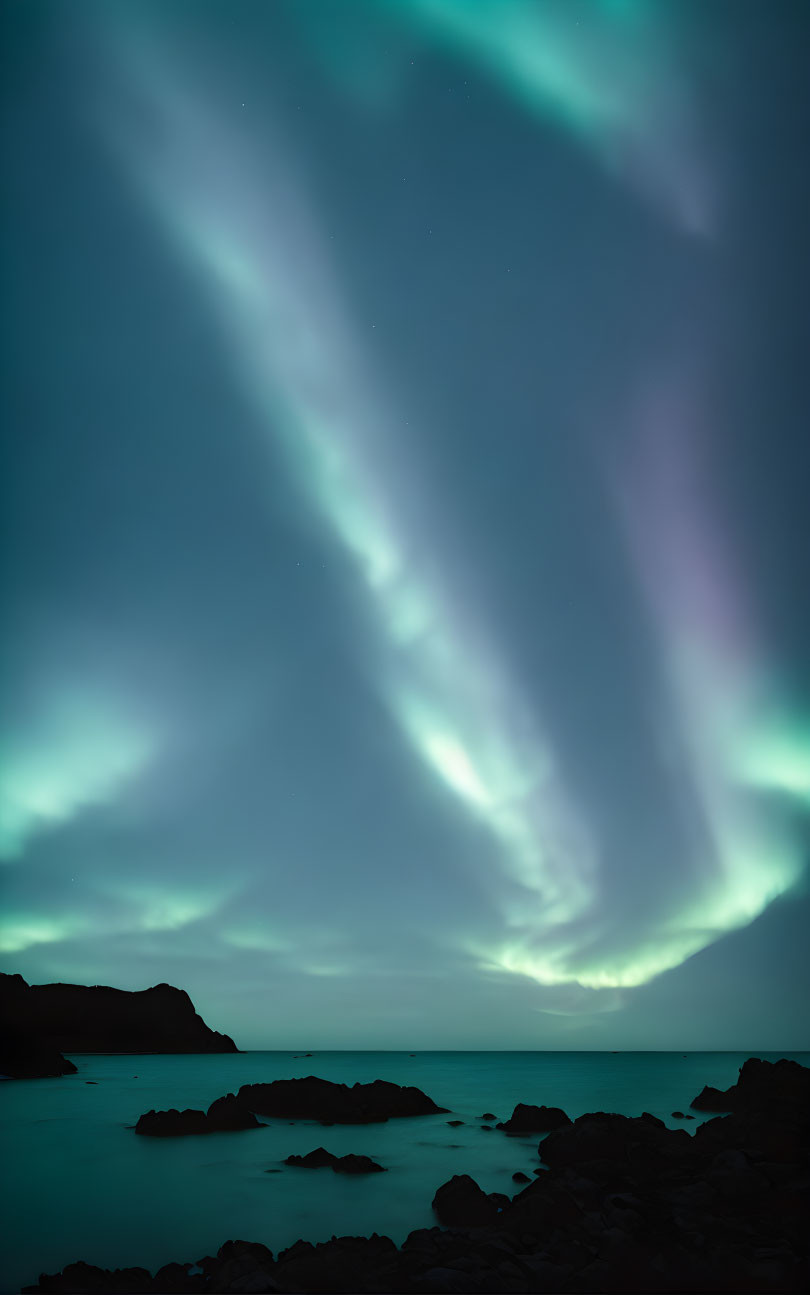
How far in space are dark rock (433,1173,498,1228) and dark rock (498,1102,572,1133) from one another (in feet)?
61.3

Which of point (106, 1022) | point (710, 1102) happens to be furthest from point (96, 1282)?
point (106, 1022)

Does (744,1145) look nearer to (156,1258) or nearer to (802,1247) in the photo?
(802,1247)

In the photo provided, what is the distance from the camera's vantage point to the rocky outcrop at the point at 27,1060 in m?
92.5

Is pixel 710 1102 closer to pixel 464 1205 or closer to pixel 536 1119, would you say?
pixel 536 1119

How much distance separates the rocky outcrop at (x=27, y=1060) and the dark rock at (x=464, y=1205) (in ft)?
307

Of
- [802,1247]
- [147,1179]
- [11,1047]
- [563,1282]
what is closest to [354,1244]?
[563,1282]

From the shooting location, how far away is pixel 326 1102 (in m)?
46.8

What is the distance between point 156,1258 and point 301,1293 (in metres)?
8.92

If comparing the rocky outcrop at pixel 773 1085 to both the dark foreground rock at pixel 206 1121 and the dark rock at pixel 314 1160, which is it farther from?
the dark foreground rock at pixel 206 1121

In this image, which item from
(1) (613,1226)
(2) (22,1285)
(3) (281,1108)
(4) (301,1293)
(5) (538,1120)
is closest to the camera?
(4) (301,1293)

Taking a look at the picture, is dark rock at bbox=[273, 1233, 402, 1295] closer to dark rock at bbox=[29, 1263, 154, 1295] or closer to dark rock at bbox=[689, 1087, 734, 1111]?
dark rock at bbox=[29, 1263, 154, 1295]

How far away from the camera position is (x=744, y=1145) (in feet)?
75.3

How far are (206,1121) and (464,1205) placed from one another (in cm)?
2581

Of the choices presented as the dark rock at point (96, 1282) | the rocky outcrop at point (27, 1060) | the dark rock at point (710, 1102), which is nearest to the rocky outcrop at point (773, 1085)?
the dark rock at point (710, 1102)
